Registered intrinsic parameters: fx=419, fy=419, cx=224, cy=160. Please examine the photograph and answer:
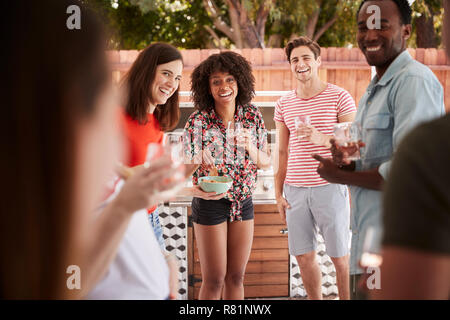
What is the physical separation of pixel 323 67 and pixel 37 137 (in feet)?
18.3

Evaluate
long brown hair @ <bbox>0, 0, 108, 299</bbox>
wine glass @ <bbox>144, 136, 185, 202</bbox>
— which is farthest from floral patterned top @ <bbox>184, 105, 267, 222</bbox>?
long brown hair @ <bbox>0, 0, 108, 299</bbox>

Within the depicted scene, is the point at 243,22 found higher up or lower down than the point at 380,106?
higher up

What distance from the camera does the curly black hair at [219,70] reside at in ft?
9.04

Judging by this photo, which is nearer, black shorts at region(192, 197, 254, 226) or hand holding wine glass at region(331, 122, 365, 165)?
hand holding wine glass at region(331, 122, 365, 165)

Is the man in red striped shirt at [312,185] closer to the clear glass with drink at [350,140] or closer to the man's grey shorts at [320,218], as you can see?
the man's grey shorts at [320,218]

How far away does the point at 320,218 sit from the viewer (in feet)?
8.87

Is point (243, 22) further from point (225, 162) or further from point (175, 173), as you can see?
point (175, 173)

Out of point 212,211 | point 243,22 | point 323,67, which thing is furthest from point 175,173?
point 243,22

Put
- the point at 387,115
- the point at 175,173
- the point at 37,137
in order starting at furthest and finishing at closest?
the point at 387,115 → the point at 175,173 → the point at 37,137

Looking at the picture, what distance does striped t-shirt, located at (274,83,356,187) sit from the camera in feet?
8.92

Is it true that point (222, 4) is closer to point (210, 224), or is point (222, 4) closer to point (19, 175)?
point (210, 224)

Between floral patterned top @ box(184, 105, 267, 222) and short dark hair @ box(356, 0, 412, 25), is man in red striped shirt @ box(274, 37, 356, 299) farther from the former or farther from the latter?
short dark hair @ box(356, 0, 412, 25)

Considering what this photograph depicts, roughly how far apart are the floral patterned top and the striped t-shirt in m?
0.29

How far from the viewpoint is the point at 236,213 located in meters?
2.64
